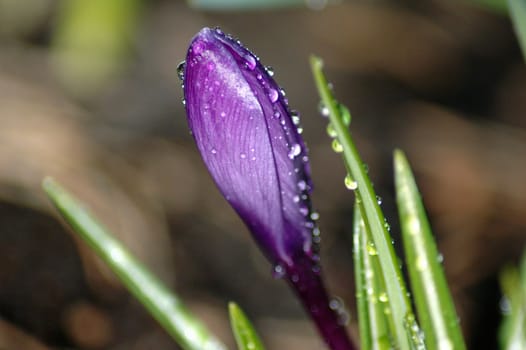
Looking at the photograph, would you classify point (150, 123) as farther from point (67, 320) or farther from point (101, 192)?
point (67, 320)

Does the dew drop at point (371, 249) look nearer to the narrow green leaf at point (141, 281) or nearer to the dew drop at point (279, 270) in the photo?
the dew drop at point (279, 270)

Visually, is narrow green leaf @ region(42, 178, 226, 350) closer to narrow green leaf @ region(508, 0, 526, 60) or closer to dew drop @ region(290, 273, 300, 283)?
dew drop @ region(290, 273, 300, 283)

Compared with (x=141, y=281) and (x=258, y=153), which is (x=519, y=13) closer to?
(x=258, y=153)

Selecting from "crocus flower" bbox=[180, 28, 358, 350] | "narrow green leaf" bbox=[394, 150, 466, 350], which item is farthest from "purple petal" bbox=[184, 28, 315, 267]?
"narrow green leaf" bbox=[394, 150, 466, 350]

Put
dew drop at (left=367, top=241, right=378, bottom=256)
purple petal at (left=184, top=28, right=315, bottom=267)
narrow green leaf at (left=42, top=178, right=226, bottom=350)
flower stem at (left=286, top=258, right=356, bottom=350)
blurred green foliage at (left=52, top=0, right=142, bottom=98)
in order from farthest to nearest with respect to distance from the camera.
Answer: blurred green foliage at (left=52, top=0, right=142, bottom=98), narrow green leaf at (left=42, top=178, right=226, bottom=350), flower stem at (left=286, top=258, right=356, bottom=350), dew drop at (left=367, top=241, right=378, bottom=256), purple petal at (left=184, top=28, right=315, bottom=267)

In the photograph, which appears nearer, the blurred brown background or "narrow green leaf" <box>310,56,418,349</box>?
"narrow green leaf" <box>310,56,418,349</box>

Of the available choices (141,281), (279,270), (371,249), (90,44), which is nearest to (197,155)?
(90,44)

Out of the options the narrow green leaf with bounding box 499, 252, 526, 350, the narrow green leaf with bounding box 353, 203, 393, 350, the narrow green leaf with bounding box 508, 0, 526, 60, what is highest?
the narrow green leaf with bounding box 508, 0, 526, 60
